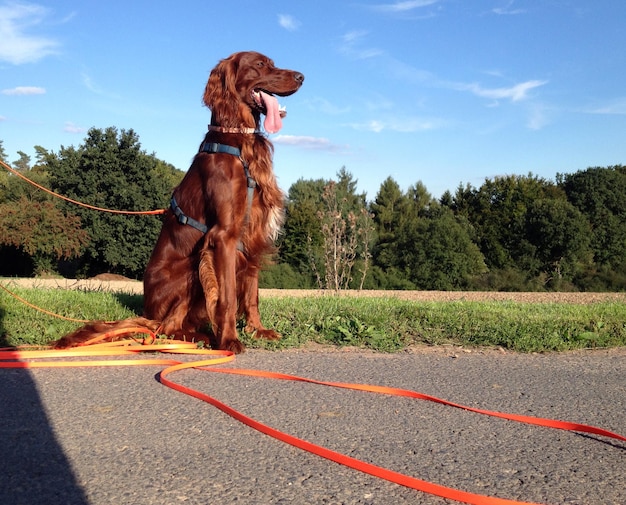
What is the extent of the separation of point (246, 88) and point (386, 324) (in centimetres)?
223

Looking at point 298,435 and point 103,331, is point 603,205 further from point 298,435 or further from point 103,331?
point 298,435

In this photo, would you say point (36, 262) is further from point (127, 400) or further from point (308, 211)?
point (127, 400)

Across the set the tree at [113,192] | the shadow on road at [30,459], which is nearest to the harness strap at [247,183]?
the shadow on road at [30,459]

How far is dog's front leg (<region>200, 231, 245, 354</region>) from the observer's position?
4430 mm

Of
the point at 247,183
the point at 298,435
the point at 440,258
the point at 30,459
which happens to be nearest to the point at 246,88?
the point at 247,183

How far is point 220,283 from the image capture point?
4461mm

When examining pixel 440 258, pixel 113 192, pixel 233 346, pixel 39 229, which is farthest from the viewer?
pixel 113 192

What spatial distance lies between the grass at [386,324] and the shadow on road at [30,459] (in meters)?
1.79

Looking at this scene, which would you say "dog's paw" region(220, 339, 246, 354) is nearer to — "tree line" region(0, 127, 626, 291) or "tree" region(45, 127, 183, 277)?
"tree line" region(0, 127, 626, 291)

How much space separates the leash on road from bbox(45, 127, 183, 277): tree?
24194 millimetres

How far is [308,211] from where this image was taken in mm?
23234

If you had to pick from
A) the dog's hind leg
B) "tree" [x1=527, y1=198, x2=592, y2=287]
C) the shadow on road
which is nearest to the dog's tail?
the dog's hind leg

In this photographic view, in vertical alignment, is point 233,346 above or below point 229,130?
below

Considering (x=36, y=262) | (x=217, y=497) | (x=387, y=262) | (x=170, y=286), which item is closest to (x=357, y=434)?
(x=217, y=497)
